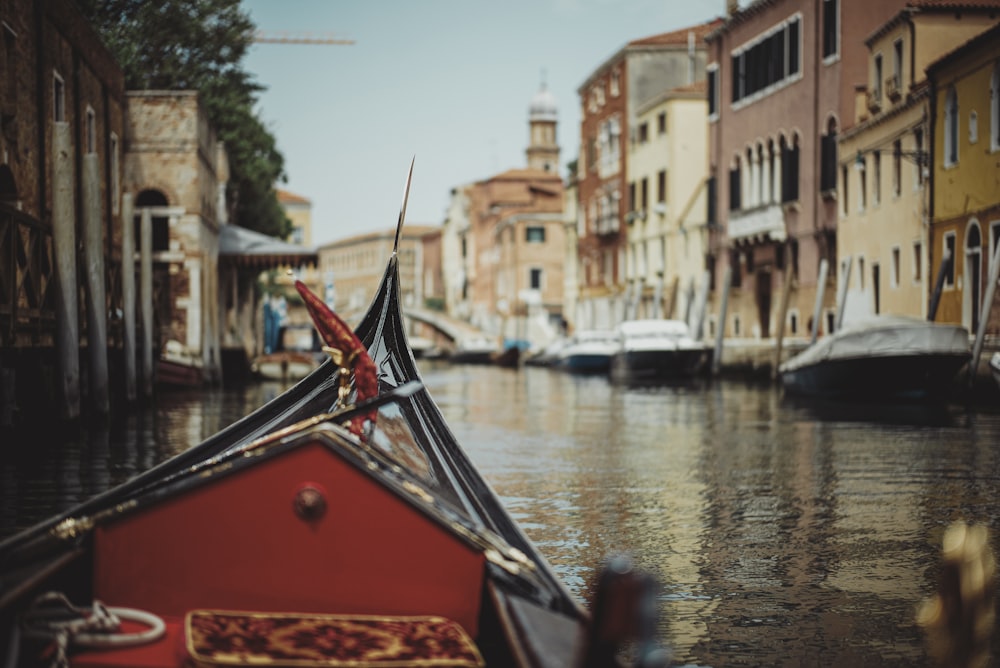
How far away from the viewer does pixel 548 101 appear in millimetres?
76312

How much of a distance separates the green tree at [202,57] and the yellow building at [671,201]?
952 cm

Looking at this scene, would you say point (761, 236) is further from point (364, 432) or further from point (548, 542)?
point (364, 432)

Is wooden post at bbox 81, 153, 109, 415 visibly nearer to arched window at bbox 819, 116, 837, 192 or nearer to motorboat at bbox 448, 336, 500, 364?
arched window at bbox 819, 116, 837, 192

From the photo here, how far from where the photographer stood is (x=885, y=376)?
16641 millimetres

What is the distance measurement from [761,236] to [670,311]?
23.7ft

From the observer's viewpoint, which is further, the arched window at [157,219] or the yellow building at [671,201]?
the yellow building at [671,201]

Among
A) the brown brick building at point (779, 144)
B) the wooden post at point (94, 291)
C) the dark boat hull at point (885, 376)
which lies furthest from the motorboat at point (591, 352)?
the wooden post at point (94, 291)

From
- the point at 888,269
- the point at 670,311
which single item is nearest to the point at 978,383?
the point at 888,269

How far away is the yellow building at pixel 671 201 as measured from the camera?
3406cm

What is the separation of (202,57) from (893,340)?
1862cm

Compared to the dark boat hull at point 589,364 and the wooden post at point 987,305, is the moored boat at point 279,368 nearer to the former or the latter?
the dark boat hull at point 589,364

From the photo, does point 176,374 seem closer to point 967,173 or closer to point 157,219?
point 157,219

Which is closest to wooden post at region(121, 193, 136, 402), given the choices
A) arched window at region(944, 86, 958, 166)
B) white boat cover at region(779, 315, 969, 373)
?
white boat cover at region(779, 315, 969, 373)

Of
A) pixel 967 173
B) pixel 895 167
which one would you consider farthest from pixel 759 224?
pixel 967 173
